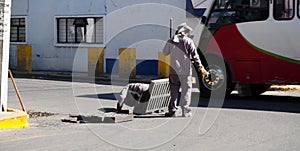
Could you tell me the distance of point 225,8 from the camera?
Answer: 1364 cm

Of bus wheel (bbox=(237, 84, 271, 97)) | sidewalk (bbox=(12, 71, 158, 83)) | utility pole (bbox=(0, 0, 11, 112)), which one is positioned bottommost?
sidewalk (bbox=(12, 71, 158, 83))

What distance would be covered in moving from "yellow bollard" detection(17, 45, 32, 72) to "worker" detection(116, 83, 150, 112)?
1175 centimetres

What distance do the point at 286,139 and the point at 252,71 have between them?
4.93 metres

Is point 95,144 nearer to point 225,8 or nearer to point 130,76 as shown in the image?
point 225,8

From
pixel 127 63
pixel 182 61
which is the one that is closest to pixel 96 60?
pixel 127 63

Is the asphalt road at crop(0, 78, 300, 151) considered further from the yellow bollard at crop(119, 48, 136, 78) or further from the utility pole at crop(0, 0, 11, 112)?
the yellow bollard at crop(119, 48, 136, 78)

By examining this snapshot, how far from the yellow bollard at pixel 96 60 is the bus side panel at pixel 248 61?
24.2 feet

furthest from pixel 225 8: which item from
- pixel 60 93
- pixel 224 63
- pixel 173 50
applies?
pixel 60 93

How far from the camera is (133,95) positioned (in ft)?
36.4

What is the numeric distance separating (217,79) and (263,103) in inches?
54.0

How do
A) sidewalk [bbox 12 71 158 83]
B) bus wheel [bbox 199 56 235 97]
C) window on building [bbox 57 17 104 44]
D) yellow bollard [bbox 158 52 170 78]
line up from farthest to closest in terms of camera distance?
window on building [bbox 57 17 104 44] → sidewalk [bbox 12 71 158 83] → yellow bollard [bbox 158 52 170 78] → bus wheel [bbox 199 56 235 97]

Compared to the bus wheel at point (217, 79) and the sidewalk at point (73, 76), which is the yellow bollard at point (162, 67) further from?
the bus wheel at point (217, 79)

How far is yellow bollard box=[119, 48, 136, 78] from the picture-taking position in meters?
19.7

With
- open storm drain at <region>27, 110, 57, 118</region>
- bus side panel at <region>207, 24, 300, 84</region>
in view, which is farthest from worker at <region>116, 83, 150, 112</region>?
bus side panel at <region>207, 24, 300, 84</region>
